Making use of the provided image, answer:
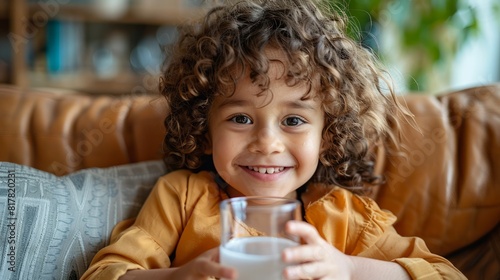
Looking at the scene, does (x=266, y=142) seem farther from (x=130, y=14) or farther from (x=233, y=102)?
(x=130, y=14)

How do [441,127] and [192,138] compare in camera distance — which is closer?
[192,138]

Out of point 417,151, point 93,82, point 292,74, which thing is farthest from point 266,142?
point 93,82

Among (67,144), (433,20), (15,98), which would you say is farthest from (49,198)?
(433,20)

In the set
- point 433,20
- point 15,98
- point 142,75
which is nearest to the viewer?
point 15,98

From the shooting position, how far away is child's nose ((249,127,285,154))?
103 centimetres

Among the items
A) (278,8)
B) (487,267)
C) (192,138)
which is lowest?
(487,267)

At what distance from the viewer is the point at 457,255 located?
1280 mm

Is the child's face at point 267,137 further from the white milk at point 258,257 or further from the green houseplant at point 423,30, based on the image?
the green houseplant at point 423,30

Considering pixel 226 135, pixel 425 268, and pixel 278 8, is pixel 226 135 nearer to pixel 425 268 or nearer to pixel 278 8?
pixel 278 8

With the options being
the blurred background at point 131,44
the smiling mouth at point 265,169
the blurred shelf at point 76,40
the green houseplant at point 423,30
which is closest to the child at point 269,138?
the smiling mouth at point 265,169

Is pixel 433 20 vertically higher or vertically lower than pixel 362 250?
higher

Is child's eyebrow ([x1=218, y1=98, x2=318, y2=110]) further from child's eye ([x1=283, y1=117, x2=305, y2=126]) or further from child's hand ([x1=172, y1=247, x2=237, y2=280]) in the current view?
child's hand ([x1=172, y1=247, x2=237, y2=280])

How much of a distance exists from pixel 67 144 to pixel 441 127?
3.09ft

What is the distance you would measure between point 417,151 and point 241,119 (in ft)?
1.54
